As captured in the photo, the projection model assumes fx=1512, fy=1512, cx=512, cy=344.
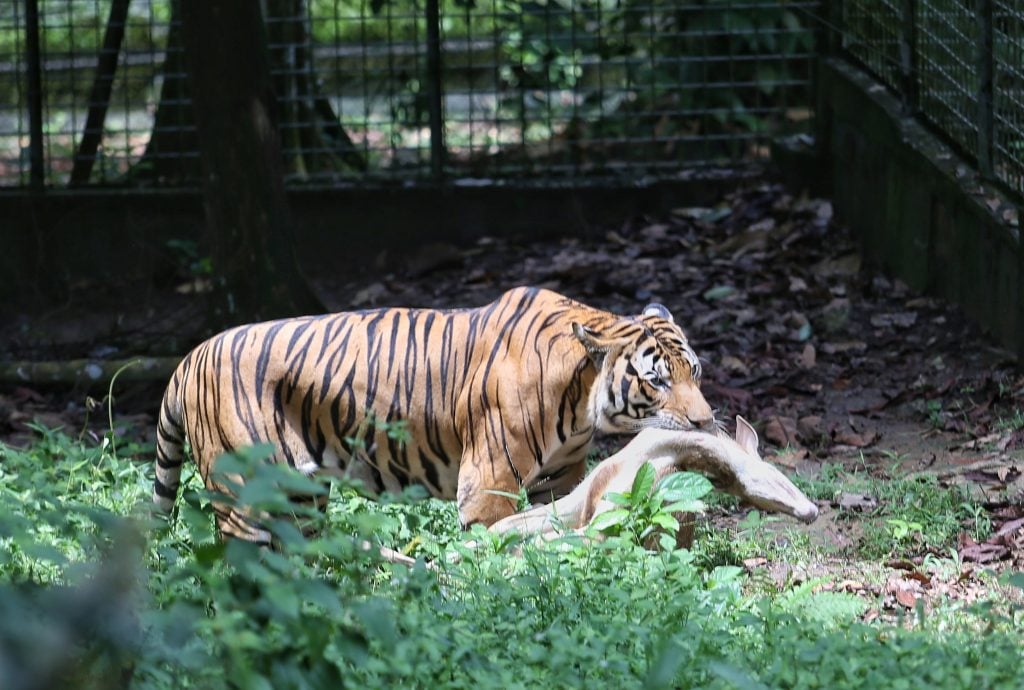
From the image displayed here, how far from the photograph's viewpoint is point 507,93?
34.3ft

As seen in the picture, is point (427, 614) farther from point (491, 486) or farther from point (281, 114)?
point (281, 114)

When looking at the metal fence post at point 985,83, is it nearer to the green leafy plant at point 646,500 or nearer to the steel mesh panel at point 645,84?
the steel mesh panel at point 645,84

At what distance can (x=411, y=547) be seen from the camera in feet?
16.4

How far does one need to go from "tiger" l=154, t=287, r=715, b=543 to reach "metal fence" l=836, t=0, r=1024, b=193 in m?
2.55

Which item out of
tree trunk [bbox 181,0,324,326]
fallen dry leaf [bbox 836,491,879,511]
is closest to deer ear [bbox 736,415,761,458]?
Result: fallen dry leaf [bbox 836,491,879,511]

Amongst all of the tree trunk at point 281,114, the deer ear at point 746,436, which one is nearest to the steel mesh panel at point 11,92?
the tree trunk at point 281,114

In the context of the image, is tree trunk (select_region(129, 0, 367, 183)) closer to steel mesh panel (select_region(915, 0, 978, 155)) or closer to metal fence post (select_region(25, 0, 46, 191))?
metal fence post (select_region(25, 0, 46, 191))

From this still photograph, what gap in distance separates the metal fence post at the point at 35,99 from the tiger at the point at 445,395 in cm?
506

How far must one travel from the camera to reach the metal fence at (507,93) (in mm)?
9875

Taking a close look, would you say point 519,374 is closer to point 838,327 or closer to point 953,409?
point 953,409

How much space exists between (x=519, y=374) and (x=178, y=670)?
1991mm

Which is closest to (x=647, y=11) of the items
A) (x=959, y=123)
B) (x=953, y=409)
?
(x=959, y=123)

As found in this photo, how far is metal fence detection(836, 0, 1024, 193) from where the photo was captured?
689 centimetres

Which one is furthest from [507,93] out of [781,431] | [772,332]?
[781,431]
